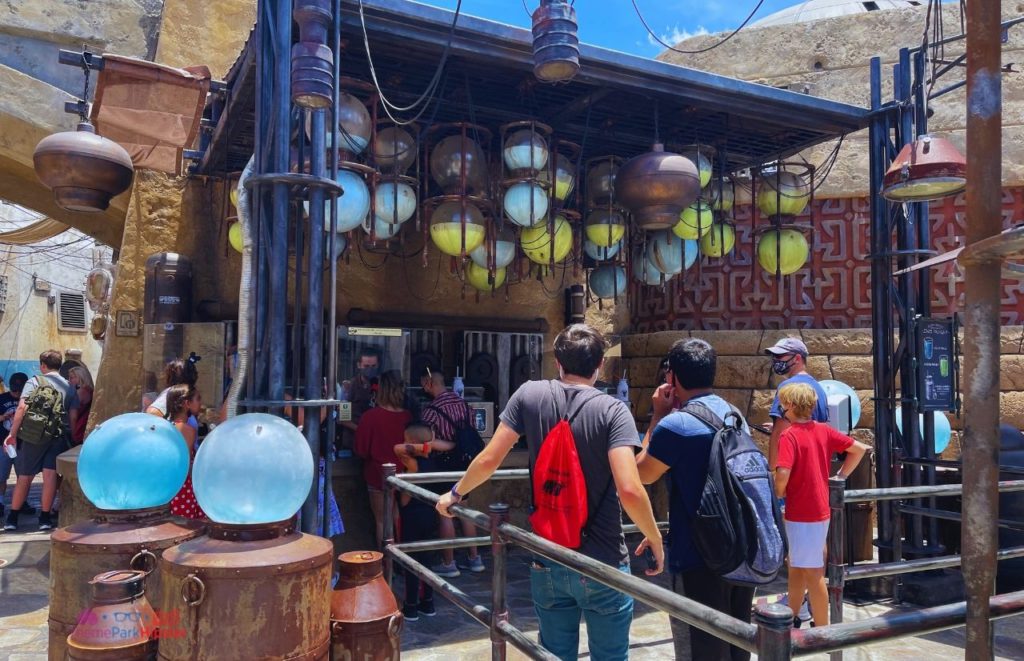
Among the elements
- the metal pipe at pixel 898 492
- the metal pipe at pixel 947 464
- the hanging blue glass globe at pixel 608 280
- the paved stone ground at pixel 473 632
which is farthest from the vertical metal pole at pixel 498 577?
the hanging blue glass globe at pixel 608 280

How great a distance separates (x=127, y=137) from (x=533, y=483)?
4.61 m

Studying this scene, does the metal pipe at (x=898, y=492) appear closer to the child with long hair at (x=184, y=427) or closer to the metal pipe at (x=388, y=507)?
the metal pipe at (x=388, y=507)

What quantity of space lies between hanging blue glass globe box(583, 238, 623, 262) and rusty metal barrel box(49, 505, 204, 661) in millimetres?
4402

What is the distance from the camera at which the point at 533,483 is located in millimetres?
2826

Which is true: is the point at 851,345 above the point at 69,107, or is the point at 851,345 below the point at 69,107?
below

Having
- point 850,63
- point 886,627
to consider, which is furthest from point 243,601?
point 850,63

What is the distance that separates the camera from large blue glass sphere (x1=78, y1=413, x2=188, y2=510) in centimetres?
327

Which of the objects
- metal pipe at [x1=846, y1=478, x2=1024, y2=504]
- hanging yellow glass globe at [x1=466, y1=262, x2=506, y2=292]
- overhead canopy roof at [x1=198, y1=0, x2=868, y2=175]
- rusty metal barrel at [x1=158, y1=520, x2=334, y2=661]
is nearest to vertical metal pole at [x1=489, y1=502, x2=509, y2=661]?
rusty metal barrel at [x1=158, y1=520, x2=334, y2=661]

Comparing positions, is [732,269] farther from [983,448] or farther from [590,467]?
[983,448]

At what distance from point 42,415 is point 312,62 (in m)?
5.41

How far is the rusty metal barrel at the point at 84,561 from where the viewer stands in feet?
10.2

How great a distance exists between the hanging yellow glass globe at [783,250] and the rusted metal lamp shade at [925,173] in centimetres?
148

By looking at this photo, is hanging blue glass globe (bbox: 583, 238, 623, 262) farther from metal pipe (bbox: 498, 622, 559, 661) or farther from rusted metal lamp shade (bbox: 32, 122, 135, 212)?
metal pipe (bbox: 498, 622, 559, 661)

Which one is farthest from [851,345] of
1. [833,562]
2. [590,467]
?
[590,467]
